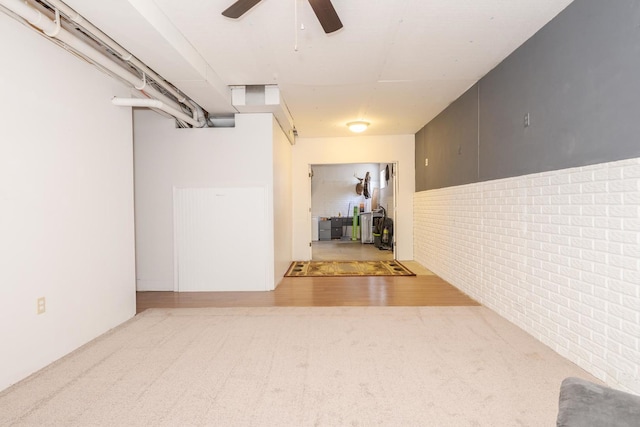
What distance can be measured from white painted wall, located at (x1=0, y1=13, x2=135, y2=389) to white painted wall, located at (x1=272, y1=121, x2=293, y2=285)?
2001mm

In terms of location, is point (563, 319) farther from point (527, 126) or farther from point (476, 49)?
point (476, 49)

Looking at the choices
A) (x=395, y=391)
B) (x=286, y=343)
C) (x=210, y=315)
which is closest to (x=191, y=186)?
(x=210, y=315)

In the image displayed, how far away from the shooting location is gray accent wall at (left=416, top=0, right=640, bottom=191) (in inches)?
81.5

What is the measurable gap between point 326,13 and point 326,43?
2.85ft

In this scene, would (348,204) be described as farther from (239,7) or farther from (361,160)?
(239,7)

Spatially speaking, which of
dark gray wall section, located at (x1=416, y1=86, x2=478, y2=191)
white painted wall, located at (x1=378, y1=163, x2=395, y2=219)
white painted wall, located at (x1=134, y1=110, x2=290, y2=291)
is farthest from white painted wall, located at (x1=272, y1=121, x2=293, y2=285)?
white painted wall, located at (x1=378, y1=163, x2=395, y2=219)

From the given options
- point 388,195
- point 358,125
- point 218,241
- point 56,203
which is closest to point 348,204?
point 388,195

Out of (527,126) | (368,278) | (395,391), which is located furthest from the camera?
(368,278)

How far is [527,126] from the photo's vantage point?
3068 mm

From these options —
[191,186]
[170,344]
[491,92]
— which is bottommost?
[170,344]

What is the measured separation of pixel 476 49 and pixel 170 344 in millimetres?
3877

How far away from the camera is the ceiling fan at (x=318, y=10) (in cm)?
216

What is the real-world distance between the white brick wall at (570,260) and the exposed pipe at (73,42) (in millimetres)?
3726

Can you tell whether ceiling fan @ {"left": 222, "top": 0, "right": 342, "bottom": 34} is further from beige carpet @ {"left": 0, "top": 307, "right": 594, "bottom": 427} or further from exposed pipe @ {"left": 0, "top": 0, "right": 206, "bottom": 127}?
beige carpet @ {"left": 0, "top": 307, "right": 594, "bottom": 427}
